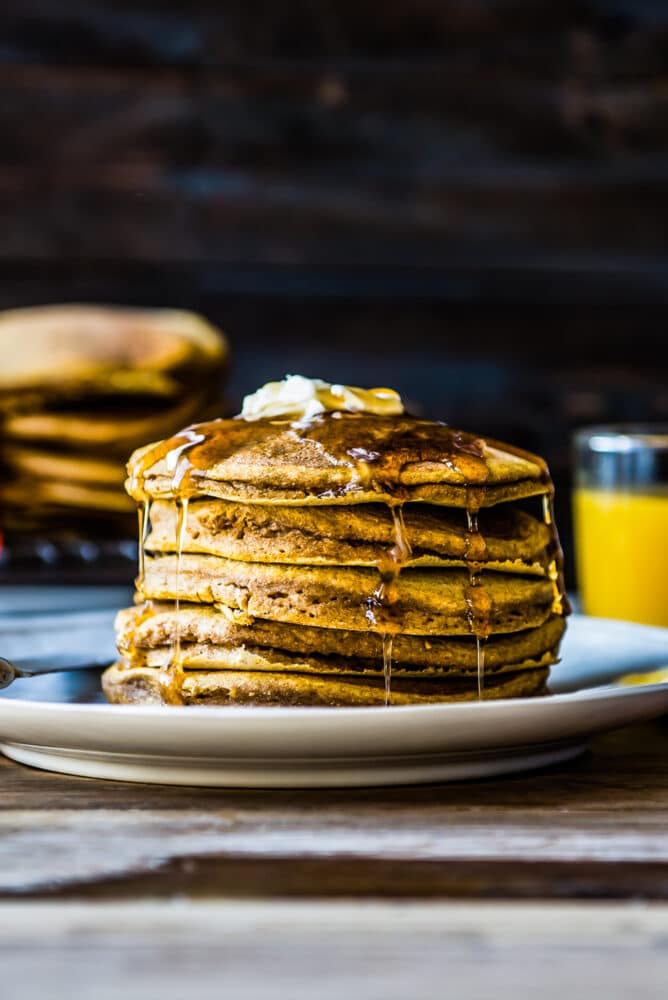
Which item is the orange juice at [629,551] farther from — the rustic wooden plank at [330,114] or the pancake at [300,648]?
the rustic wooden plank at [330,114]

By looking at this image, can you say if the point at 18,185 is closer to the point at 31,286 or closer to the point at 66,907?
the point at 31,286

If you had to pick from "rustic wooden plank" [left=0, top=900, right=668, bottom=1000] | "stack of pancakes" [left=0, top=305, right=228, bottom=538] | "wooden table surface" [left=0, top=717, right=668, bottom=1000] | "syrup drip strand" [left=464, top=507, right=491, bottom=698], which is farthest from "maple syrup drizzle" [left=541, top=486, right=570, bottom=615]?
"stack of pancakes" [left=0, top=305, right=228, bottom=538]

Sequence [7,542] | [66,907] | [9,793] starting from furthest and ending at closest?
[7,542] < [9,793] < [66,907]

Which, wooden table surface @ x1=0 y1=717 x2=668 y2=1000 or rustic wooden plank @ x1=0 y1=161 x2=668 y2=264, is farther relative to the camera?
rustic wooden plank @ x1=0 y1=161 x2=668 y2=264

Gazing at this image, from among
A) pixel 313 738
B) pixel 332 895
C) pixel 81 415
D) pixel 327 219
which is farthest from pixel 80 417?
pixel 332 895

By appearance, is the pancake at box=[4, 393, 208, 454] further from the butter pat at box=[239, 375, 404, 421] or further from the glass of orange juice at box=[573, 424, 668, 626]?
the butter pat at box=[239, 375, 404, 421]

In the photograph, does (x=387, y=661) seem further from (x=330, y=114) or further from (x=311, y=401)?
(x=330, y=114)

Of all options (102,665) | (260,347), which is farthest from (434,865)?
(260,347)
